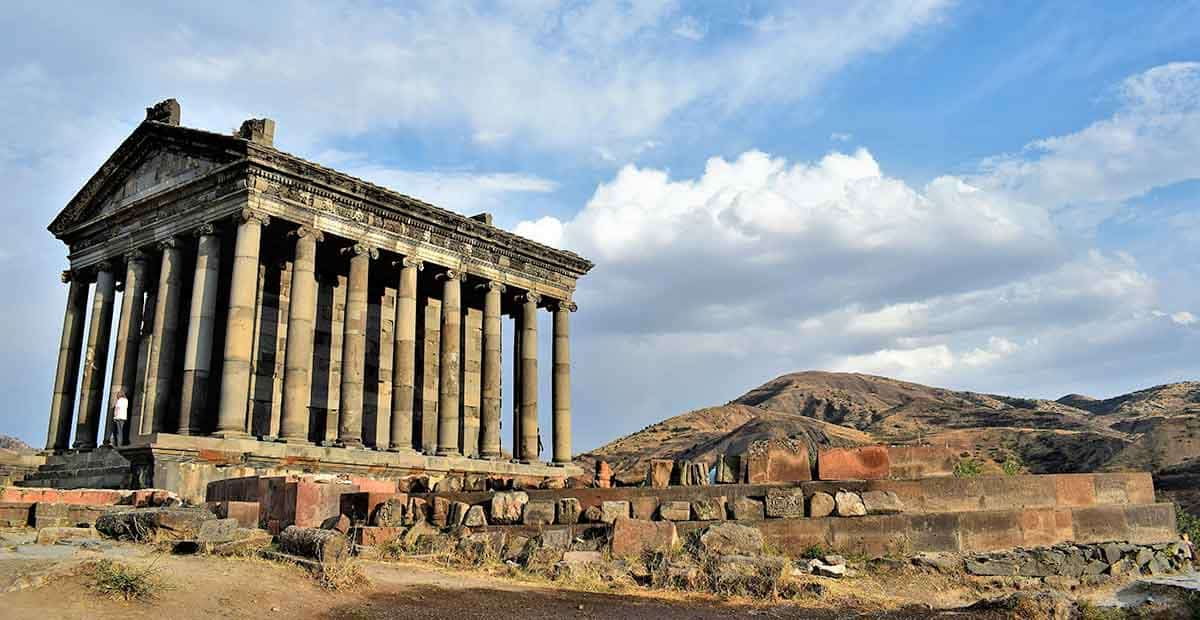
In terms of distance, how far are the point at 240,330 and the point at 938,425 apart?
6578cm

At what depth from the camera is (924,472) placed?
15469 millimetres

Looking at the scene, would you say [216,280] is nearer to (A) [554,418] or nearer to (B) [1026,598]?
(A) [554,418]

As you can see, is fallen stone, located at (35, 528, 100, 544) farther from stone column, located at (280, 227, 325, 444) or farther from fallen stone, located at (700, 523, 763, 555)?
stone column, located at (280, 227, 325, 444)

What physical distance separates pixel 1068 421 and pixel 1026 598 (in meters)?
70.0

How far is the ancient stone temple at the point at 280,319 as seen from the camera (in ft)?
84.7

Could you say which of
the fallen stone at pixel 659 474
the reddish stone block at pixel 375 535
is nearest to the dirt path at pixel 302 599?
the reddish stone block at pixel 375 535

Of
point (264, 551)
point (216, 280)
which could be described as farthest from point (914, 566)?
point (216, 280)

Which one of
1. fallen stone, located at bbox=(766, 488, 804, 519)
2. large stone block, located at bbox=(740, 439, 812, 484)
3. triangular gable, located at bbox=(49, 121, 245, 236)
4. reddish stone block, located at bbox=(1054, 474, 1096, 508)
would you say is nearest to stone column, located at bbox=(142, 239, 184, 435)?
triangular gable, located at bbox=(49, 121, 245, 236)

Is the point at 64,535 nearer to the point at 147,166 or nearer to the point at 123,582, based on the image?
the point at 123,582

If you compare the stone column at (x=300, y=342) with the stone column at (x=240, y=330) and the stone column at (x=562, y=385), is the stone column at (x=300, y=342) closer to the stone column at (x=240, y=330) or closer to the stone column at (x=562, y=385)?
the stone column at (x=240, y=330)

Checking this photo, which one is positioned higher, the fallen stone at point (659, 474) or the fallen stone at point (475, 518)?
the fallen stone at point (659, 474)

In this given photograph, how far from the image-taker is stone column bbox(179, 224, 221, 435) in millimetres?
25500

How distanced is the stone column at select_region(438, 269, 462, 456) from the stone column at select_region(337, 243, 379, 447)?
3953 millimetres

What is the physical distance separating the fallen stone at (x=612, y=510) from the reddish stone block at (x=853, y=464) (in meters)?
3.34
